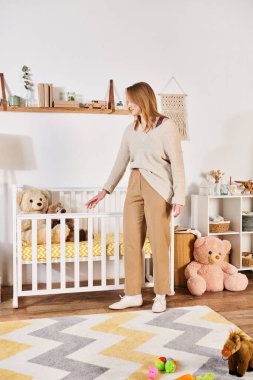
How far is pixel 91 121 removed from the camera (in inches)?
135

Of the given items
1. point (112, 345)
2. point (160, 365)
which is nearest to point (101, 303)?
point (112, 345)

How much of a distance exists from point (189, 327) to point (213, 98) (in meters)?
2.05

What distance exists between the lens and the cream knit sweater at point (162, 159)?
2457mm

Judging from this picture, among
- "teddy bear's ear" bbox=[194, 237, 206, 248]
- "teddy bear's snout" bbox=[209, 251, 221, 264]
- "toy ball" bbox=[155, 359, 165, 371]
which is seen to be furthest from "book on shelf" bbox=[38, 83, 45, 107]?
"toy ball" bbox=[155, 359, 165, 371]

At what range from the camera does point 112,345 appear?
199cm

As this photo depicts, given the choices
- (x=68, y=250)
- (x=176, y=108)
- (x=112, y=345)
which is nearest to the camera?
(x=112, y=345)

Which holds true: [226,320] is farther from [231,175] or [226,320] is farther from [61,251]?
[231,175]

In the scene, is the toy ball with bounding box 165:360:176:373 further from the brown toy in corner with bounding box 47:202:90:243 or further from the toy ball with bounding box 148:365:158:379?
the brown toy in corner with bounding box 47:202:90:243

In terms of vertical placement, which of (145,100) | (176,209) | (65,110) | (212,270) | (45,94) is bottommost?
(212,270)

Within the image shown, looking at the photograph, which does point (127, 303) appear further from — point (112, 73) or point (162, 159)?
point (112, 73)

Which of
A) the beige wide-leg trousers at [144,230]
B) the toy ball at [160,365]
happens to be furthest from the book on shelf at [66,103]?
the toy ball at [160,365]

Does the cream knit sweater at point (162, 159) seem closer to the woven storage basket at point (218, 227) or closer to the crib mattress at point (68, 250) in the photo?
the crib mattress at point (68, 250)

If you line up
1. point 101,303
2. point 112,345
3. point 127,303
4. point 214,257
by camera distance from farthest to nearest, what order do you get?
1. point 214,257
2. point 101,303
3. point 127,303
4. point 112,345

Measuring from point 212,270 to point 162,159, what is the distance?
38.0 inches
